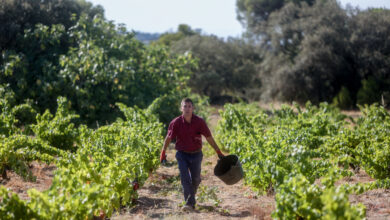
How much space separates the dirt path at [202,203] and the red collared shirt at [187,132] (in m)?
0.81

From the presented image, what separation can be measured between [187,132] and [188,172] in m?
0.52

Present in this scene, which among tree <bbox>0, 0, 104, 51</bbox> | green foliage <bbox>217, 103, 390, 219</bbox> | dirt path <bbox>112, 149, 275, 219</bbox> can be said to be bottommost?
dirt path <bbox>112, 149, 275, 219</bbox>

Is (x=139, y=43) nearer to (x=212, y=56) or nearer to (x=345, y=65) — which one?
(x=345, y=65)

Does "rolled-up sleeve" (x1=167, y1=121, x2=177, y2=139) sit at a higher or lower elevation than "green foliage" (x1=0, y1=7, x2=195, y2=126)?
lower

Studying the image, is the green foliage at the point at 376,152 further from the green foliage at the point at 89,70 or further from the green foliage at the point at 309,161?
the green foliage at the point at 89,70

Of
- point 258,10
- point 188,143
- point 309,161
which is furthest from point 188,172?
point 258,10

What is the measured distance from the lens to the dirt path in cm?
501

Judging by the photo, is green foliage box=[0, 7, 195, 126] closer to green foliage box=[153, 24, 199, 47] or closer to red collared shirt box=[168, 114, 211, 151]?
red collared shirt box=[168, 114, 211, 151]

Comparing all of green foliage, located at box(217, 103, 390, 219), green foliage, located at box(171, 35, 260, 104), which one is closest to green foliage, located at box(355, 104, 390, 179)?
green foliage, located at box(217, 103, 390, 219)

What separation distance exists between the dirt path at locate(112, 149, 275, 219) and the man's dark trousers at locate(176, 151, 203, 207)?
0.67 feet

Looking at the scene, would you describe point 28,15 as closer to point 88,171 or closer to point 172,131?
point 172,131

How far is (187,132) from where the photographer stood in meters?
5.30

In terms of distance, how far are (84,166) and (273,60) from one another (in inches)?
917

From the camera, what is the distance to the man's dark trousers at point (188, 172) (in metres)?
5.29
